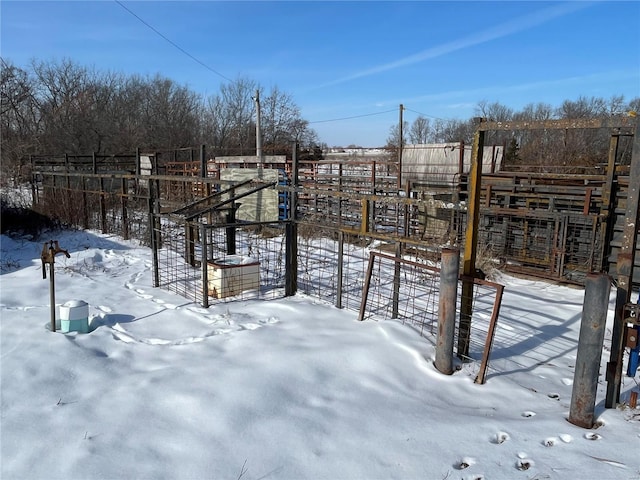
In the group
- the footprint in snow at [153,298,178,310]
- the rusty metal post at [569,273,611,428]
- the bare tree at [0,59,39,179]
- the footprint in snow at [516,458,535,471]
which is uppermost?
the bare tree at [0,59,39,179]

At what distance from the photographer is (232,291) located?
22.9 ft

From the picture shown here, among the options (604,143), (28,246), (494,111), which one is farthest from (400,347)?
(494,111)

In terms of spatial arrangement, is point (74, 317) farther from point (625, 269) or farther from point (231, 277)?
point (625, 269)

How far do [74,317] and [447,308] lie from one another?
3.94m

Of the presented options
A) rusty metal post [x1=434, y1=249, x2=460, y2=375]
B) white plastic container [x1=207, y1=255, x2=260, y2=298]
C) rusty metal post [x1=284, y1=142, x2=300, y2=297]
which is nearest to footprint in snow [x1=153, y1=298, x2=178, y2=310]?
white plastic container [x1=207, y1=255, x2=260, y2=298]

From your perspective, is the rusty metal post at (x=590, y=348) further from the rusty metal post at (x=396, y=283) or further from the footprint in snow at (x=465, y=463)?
the rusty metal post at (x=396, y=283)

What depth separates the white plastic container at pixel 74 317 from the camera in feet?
16.9

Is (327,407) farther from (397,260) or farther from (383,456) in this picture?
(397,260)

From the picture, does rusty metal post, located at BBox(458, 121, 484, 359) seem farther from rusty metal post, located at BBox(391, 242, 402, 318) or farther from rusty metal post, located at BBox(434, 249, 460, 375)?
rusty metal post, located at BBox(391, 242, 402, 318)

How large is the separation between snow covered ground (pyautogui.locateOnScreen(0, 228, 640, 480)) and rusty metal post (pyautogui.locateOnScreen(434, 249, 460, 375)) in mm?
135

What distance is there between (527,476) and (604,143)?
36.3 meters

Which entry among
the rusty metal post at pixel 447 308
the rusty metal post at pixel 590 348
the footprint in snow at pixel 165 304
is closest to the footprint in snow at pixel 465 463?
the rusty metal post at pixel 590 348

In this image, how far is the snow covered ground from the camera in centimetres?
293

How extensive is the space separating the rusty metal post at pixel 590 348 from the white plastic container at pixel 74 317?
4.82 metres
